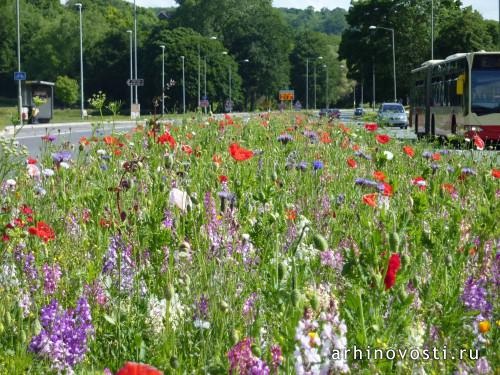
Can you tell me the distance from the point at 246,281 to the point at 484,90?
19849 millimetres

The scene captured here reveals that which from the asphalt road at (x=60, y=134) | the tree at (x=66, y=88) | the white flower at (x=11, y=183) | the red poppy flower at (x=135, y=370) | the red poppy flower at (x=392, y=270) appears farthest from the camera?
the tree at (x=66, y=88)

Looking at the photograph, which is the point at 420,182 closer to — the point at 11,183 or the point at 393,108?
the point at 11,183

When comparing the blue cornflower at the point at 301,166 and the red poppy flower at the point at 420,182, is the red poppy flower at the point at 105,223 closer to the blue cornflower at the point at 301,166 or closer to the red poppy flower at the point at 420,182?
the red poppy flower at the point at 420,182

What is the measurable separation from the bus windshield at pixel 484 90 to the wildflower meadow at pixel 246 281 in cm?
1708

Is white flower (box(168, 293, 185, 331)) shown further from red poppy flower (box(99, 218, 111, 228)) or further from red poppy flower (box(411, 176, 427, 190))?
red poppy flower (box(411, 176, 427, 190))

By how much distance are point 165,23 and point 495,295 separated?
396 feet

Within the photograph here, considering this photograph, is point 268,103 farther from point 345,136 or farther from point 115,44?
point 115,44

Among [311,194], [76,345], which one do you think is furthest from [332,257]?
[311,194]

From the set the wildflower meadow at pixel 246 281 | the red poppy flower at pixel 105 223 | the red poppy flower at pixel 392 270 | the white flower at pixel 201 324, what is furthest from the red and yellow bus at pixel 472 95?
the red poppy flower at pixel 392 270

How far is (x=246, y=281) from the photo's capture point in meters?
3.69

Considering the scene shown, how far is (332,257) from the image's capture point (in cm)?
375

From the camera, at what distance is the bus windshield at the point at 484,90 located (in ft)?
74.0

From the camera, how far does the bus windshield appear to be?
22.5 meters

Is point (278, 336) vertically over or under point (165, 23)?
under
